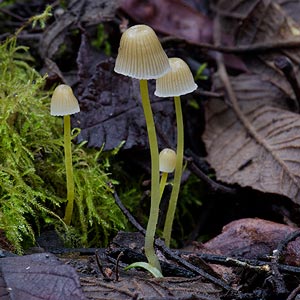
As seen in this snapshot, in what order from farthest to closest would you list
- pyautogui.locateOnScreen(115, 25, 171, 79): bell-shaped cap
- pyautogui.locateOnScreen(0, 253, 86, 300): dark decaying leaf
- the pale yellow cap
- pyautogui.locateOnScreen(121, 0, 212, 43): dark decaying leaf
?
pyautogui.locateOnScreen(121, 0, 212, 43): dark decaying leaf < the pale yellow cap < pyautogui.locateOnScreen(115, 25, 171, 79): bell-shaped cap < pyautogui.locateOnScreen(0, 253, 86, 300): dark decaying leaf

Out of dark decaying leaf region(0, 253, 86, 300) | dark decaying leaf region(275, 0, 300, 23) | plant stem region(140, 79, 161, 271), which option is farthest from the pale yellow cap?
dark decaying leaf region(275, 0, 300, 23)

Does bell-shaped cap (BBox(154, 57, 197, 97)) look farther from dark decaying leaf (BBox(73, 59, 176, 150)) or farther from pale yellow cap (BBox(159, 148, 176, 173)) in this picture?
dark decaying leaf (BBox(73, 59, 176, 150))

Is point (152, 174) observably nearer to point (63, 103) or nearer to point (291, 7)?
point (63, 103)

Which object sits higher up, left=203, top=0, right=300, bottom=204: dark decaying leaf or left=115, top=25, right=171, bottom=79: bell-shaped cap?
left=115, top=25, right=171, bottom=79: bell-shaped cap

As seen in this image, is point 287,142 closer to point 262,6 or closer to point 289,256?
point 289,256

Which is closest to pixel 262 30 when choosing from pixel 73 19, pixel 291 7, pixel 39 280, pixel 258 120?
pixel 291 7

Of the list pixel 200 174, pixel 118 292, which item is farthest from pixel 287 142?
pixel 118 292

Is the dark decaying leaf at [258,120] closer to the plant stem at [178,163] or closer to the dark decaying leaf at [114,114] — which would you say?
the dark decaying leaf at [114,114]
